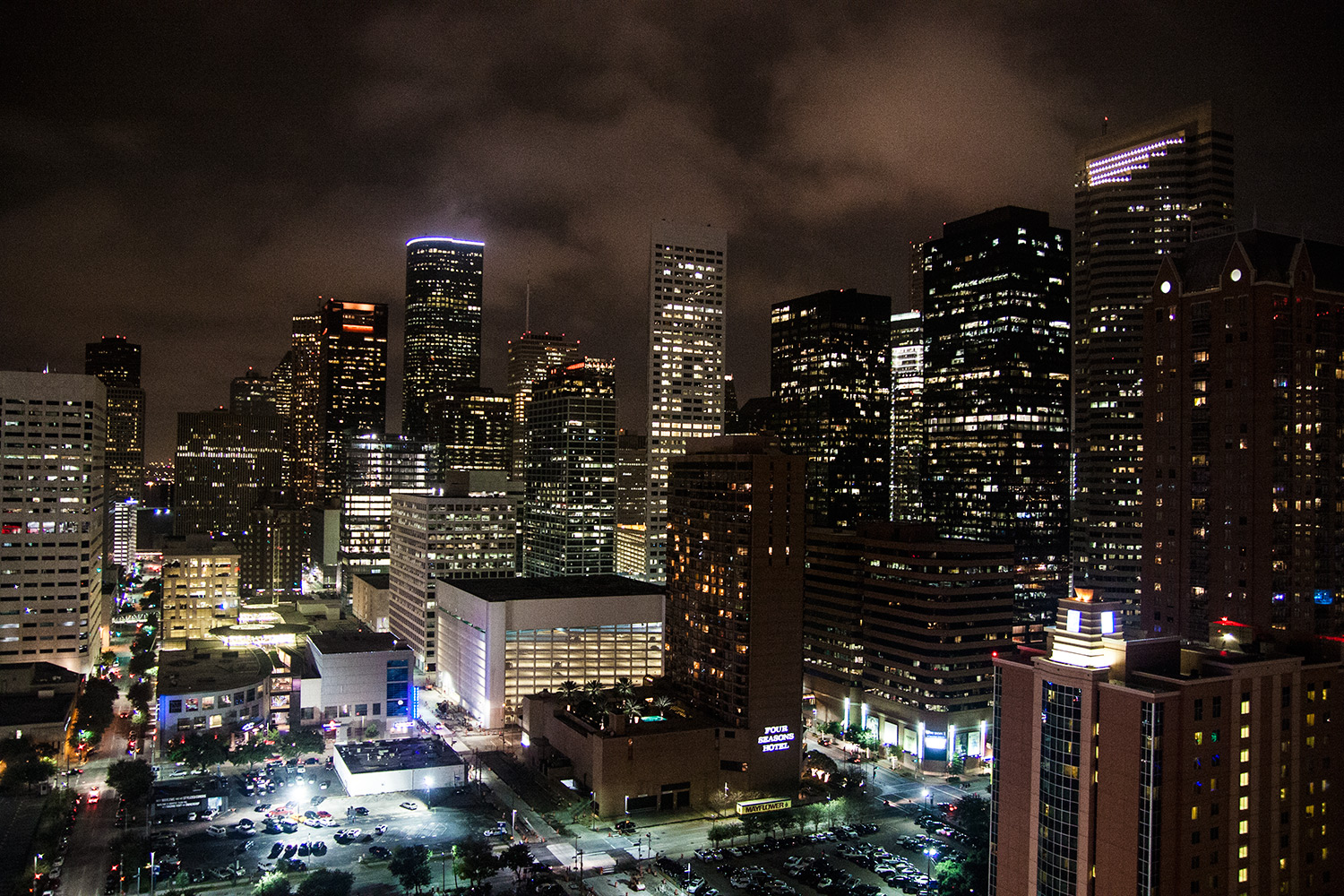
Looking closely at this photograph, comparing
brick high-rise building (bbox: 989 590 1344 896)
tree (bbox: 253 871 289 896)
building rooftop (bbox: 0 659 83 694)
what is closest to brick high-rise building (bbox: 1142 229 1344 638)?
brick high-rise building (bbox: 989 590 1344 896)

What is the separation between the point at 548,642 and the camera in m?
141

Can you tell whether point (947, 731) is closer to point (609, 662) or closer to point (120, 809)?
point (609, 662)

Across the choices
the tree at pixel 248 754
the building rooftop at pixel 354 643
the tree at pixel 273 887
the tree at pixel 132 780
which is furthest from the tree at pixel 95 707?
the tree at pixel 273 887

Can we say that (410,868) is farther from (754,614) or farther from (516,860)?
(754,614)

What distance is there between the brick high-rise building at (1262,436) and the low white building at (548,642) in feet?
238

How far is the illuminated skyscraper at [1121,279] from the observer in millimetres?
173250

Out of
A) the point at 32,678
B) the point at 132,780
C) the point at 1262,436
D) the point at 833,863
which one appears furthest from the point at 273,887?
the point at 1262,436

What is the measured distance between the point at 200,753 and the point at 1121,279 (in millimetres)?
172873

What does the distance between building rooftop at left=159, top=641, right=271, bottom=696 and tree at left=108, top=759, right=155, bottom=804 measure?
2357cm

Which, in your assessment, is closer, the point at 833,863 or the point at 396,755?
the point at 833,863

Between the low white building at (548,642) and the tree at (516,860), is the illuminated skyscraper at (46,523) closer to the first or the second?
the low white building at (548,642)

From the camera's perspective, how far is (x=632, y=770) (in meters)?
104

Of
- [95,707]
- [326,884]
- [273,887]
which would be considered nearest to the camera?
[273,887]

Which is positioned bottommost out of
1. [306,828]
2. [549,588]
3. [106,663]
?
[106,663]
